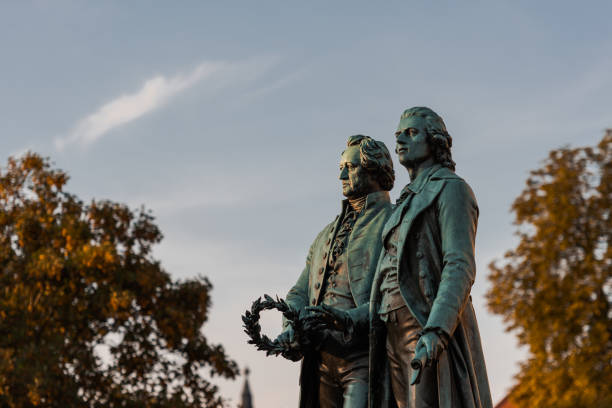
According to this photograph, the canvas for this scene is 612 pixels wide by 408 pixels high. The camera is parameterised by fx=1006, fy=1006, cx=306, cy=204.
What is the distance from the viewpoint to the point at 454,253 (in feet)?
18.6

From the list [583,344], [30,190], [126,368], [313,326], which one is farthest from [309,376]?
[583,344]

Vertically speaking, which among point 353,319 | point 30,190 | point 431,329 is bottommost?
point 431,329

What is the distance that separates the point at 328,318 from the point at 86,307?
18440 millimetres

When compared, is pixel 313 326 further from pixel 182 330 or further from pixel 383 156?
pixel 182 330

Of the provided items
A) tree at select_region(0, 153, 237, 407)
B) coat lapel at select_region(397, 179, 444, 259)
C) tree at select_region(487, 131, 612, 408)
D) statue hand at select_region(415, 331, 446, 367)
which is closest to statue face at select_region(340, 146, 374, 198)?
coat lapel at select_region(397, 179, 444, 259)

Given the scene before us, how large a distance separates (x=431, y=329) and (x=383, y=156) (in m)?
1.80

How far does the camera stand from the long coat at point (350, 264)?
650 centimetres

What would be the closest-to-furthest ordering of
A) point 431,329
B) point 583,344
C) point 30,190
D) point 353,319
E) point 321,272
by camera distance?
point 431,329 → point 353,319 → point 321,272 → point 30,190 → point 583,344

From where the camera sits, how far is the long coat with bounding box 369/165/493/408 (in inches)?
219

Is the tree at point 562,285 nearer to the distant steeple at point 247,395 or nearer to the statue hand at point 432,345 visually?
the statue hand at point 432,345

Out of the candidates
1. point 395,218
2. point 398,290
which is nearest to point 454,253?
point 398,290

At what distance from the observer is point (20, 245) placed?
24266mm

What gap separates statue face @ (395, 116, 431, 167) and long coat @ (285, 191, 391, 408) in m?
0.61

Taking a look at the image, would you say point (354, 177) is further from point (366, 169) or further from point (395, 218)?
point (395, 218)
